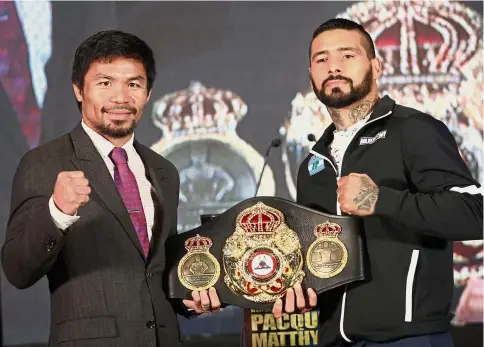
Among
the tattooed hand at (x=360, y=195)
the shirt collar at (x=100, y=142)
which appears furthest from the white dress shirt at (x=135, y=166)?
the tattooed hand at (x=360, y=195)

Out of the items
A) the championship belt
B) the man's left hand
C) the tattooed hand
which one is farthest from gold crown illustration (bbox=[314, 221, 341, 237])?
the man's left hand

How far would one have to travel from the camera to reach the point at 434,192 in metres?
2.04

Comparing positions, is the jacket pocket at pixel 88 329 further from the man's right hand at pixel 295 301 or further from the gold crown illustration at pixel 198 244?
the man's right hand at pixel 295 301

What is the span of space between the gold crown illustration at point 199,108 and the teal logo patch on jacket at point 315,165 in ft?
7.40

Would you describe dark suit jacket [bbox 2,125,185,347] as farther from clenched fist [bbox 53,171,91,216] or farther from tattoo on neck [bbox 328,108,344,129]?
tattoo on neck [bbox 328,108,344,129]

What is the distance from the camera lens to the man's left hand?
6.95 ft

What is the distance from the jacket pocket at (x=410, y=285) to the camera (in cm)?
203

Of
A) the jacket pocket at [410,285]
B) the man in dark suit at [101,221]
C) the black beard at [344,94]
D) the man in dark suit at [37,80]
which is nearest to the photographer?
the man in dark suit at [101,221]

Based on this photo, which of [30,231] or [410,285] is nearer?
[30,231]

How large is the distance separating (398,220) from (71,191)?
2.74 ft

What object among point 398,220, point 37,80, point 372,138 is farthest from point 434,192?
point 37,80

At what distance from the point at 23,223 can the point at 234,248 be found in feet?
1.91

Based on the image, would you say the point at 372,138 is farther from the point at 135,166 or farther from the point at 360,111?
the point at 135,166

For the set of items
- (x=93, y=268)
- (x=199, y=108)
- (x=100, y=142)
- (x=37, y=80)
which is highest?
(x=37, y=80)
